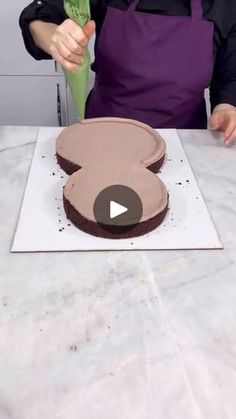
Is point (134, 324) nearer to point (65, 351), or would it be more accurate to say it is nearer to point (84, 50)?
point (65, 351)

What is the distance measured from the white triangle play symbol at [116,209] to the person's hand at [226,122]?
13.7 inches

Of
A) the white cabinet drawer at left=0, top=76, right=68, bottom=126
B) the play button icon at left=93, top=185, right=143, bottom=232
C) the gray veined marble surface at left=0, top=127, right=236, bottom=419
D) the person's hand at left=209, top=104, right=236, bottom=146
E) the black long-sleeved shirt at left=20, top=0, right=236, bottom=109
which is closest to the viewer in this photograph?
the gray veined marble surface at left=0, top=127, right=236, bottom=419

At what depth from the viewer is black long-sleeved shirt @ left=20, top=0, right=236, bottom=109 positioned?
1.04 meters

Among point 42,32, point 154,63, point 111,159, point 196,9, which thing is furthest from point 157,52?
point 111,159

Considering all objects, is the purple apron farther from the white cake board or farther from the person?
the white cake board

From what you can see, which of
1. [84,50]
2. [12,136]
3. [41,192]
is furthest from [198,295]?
[12,136]

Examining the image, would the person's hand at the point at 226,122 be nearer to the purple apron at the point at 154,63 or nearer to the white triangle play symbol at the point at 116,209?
the purple apron at the point at 154,63

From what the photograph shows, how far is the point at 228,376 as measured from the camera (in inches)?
19.7

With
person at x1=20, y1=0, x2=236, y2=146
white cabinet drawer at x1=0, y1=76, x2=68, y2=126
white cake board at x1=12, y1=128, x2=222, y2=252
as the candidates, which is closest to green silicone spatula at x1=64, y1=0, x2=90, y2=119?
white cake board at x1=12, y1=128, x2=222, y2=252

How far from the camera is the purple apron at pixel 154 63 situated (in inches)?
39.6

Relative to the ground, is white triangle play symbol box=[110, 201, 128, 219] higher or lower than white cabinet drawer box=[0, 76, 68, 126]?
higher

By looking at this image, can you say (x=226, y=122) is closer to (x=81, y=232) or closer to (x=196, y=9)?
(x=196, y=9)

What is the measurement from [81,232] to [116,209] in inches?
2.4

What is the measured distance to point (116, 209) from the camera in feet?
2.22
